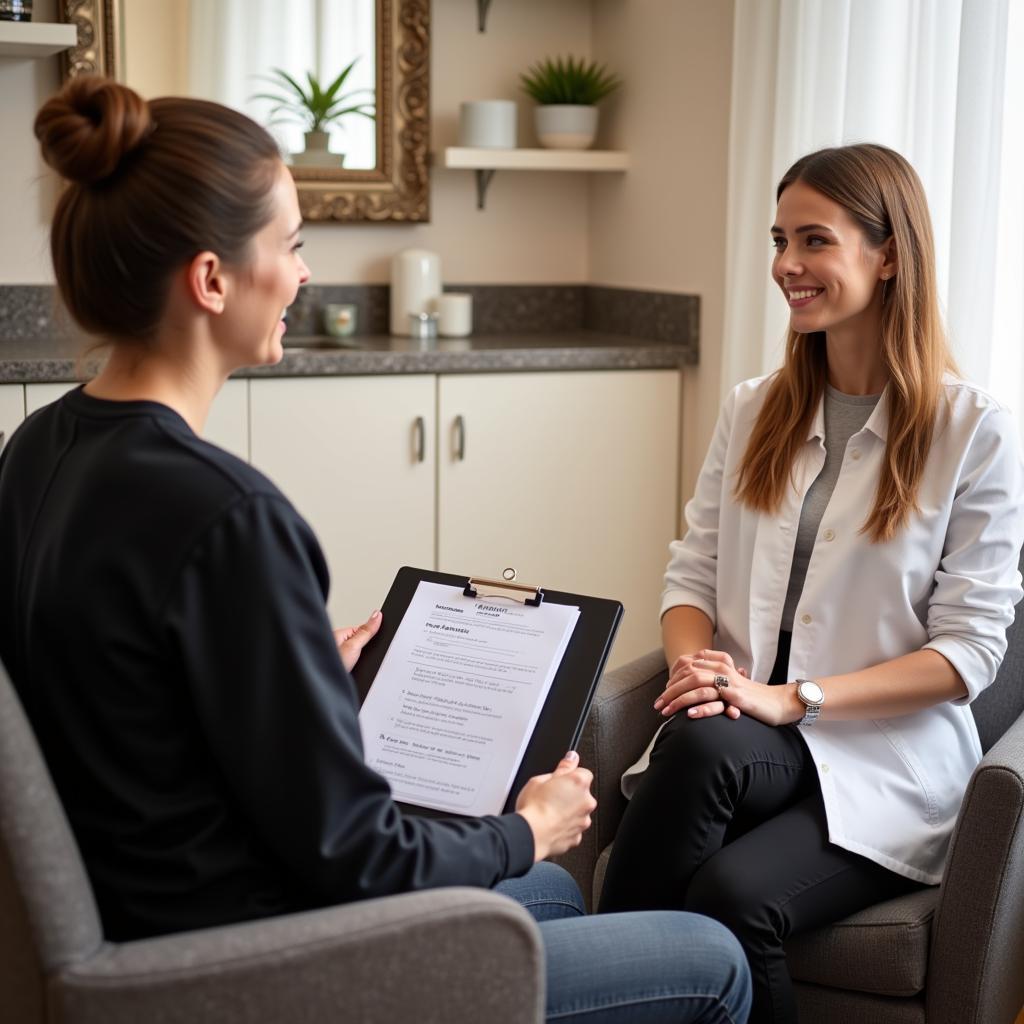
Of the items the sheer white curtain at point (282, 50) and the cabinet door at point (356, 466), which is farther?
the sheer white curtain at point (282, 50)

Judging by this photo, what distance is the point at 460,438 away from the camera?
306 centimetres

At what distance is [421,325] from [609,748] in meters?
1.74

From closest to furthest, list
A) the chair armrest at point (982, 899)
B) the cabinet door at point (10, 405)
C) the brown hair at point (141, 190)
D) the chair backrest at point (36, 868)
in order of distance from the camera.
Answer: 1. the chair backrest at point (36, 868)
2. the brown hair at point (141, 190)
3. the chair armrest at point (982, 899)
4. the cabinet door at point (10, 405)

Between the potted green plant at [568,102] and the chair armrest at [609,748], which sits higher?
the potted green plant at [568,102]

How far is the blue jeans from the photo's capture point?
1.21 meters

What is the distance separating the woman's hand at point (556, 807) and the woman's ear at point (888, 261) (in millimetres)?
945

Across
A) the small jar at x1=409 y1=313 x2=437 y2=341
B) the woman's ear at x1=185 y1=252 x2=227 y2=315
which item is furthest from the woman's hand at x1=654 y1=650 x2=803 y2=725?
the small jar at x1=409 y1=313 x2=437 y2=341

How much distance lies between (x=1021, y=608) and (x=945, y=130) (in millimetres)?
879

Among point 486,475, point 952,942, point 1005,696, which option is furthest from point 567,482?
point 952,942

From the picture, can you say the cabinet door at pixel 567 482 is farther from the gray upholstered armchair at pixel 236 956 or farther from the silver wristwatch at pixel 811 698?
the gray upholstered armchair at pixel 236 956

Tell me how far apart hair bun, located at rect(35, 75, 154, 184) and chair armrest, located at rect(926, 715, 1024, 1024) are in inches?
44.7

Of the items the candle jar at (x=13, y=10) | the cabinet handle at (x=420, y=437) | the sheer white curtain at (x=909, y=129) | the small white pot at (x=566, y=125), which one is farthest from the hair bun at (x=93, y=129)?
the small white pot at (x=566, y=125)

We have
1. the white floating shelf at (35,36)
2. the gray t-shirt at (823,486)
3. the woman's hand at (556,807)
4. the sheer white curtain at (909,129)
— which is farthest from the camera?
the white floating shelf at (35,36)

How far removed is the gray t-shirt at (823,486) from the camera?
1.89 metres
